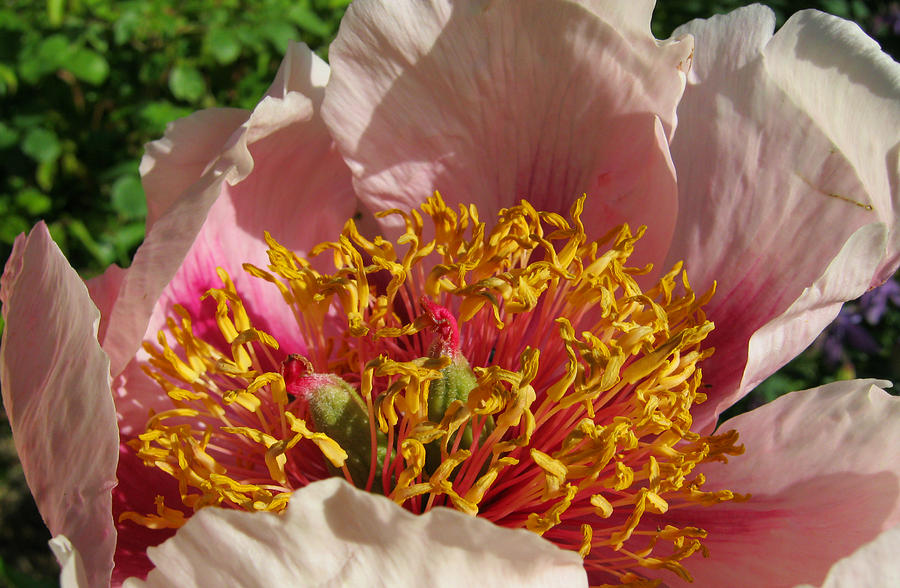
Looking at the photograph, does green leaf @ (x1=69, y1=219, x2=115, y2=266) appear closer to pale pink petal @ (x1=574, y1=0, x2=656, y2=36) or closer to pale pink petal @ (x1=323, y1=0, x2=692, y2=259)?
pale pink petal @ (x1=323, y1=0, x2=692, y2=259)

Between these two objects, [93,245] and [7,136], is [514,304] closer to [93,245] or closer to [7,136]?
[93,245]

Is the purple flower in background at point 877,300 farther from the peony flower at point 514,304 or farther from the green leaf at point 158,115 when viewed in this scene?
the green leaf at point 158,115

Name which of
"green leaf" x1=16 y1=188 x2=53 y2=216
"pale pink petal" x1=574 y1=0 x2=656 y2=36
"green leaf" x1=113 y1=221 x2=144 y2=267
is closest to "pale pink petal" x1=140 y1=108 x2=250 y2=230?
"pale pink petal" x1=574 y1=0 x2=656 y2=36

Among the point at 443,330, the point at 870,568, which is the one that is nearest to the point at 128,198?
the point at 443,330

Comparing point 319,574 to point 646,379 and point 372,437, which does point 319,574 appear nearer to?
point 372,437

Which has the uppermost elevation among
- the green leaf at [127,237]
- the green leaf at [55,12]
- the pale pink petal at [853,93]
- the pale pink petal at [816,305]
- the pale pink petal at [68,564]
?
the pale pink petal at [853,93]

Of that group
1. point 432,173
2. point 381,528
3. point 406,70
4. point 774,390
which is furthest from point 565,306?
point 774,390

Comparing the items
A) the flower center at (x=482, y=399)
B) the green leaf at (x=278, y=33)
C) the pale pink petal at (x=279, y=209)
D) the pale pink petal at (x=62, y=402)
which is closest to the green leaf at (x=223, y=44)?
the green leaf at (x=278, y=33)
